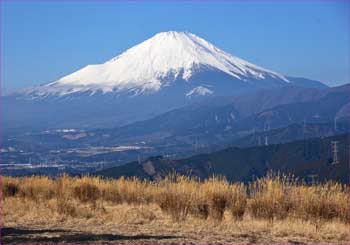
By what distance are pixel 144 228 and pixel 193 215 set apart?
5.98ft

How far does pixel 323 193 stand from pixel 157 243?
4862 mm

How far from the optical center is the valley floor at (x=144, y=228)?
11375 millimetres

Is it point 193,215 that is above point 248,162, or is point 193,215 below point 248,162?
below

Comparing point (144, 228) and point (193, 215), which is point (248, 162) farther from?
point (144, 228)

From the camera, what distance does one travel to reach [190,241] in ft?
36.7

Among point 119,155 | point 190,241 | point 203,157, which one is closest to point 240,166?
point 203,157

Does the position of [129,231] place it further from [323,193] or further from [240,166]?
[240,166]

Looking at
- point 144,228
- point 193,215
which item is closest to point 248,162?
point 193,215

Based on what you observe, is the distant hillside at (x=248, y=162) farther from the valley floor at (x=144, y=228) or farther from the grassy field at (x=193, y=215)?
the valley floor at (x=144, y=228)

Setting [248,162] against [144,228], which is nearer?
[144,228]

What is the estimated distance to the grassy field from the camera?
11914 millimetres

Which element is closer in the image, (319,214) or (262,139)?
(319,214)

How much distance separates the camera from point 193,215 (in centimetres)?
1477

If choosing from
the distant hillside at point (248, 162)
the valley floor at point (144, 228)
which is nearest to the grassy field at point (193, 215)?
the valley floor at point (144, 228)
